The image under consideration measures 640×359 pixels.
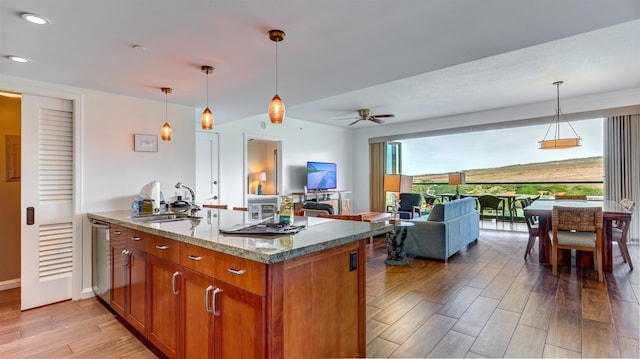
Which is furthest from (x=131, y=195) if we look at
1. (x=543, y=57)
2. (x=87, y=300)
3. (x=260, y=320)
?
(x=543, y=57)

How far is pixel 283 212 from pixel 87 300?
2648 mm

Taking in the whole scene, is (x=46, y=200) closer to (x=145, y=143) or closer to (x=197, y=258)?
(x=145, y=143)

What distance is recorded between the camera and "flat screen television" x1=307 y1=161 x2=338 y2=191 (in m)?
7.21

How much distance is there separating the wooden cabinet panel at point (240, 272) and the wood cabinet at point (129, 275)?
3.38 ft

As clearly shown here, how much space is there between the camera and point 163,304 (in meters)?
2.07

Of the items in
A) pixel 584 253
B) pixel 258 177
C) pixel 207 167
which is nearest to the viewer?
pixel 584 253

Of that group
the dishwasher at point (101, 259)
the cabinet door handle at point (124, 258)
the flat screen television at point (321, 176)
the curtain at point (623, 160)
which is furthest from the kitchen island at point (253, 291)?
the curtain at point (623, 160)

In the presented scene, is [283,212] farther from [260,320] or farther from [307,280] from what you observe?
[260,320]

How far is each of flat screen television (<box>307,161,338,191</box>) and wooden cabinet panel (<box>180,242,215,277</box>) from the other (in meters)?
5.31

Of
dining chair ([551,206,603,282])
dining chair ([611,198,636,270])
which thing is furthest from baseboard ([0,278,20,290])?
dining chair ([611,198,636,270])

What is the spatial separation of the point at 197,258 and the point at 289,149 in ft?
17.7

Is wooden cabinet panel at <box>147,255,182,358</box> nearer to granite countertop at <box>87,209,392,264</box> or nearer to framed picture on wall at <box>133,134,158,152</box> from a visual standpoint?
granite countertop at <box>87,209,392,264</box>

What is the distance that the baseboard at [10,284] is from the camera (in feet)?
11.7

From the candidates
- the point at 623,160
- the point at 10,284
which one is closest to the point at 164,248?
the point at 10,284
